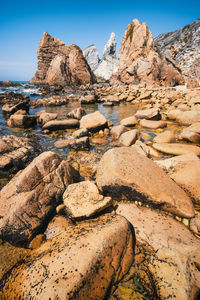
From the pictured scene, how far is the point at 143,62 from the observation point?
29344 millimetres

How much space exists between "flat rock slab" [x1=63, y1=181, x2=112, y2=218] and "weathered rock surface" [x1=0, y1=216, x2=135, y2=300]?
29 centimetres

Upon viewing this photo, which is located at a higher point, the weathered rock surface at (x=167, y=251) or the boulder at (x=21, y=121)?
the boulder at (x=21, y=121)

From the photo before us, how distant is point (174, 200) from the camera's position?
2463 mm

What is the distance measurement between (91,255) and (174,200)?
1752mm

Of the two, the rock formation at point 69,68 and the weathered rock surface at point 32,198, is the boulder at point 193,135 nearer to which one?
the weathered rock surface at point 32,198

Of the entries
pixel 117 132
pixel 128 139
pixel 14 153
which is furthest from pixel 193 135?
pixel 14 153

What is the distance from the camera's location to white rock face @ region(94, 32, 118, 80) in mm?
89625

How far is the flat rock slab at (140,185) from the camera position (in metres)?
2.45

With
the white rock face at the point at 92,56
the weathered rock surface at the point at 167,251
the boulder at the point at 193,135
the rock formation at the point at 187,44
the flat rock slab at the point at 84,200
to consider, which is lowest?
the weathered rock surface at the point at 167,251

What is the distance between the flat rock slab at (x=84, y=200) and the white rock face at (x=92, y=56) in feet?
423

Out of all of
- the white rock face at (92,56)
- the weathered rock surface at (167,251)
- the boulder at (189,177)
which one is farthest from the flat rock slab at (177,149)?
the white rock face at (92,56)

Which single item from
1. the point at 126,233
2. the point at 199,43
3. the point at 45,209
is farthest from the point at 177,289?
the point at 199,43

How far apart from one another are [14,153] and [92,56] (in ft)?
447

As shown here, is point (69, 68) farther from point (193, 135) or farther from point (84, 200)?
point (84, 200)
